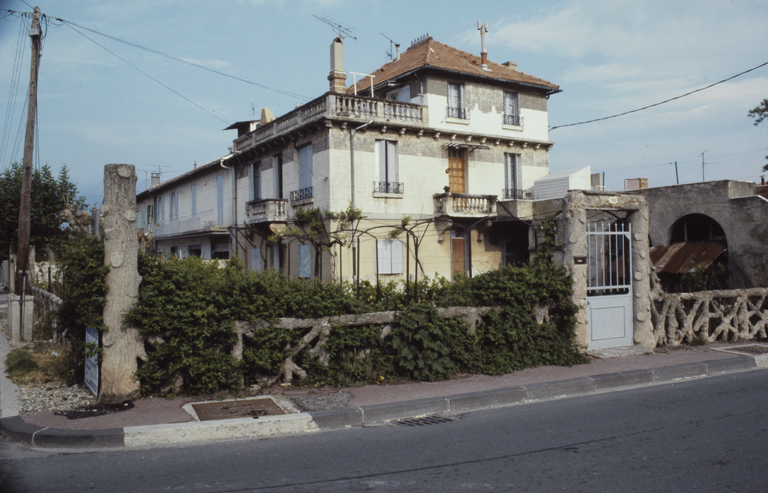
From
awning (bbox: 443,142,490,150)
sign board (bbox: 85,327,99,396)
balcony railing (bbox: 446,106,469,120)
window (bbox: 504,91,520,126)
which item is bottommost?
sign board (bbox: 85,327,99,396)

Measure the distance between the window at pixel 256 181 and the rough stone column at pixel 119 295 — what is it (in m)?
19.0

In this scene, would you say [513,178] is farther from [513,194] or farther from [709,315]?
[709,315]

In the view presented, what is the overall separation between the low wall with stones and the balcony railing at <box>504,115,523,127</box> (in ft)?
47.1

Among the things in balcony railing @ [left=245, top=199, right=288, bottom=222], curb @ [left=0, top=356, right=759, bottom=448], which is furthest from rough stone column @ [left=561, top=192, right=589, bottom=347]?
balcony railing @ [left=245, top=199, right=288, bottom=222]

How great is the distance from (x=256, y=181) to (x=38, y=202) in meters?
13.7

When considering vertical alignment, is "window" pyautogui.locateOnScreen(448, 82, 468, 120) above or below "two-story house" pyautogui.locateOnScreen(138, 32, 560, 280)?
above

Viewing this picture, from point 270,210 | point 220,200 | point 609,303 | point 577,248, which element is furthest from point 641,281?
point 220,200

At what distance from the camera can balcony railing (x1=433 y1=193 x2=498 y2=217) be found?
22.2m

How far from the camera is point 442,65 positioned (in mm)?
22766

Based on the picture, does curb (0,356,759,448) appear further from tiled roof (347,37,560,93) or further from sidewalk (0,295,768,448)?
tiled roof (347,37,560,93)

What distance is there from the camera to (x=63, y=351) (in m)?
8.84

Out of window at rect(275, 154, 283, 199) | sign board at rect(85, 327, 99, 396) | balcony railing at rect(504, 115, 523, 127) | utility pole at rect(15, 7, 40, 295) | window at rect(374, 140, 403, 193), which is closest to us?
sign board at rect(85, 327, 99, 396)

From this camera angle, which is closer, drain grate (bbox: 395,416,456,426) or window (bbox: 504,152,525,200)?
drain grate (bbox: 395,416,456,426)

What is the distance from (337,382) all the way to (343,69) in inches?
682
